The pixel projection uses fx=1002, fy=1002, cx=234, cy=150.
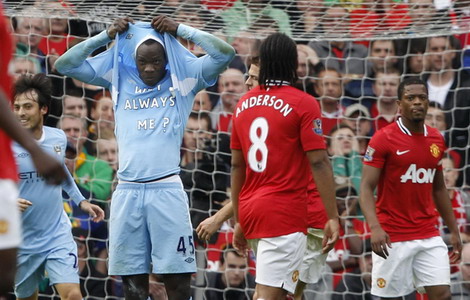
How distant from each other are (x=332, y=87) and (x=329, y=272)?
163cm

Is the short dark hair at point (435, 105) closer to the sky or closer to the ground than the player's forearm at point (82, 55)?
closer to the ground

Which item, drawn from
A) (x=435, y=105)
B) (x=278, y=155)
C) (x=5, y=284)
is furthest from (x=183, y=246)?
(x=435, y=105)

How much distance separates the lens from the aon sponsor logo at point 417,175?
6618 millimetres

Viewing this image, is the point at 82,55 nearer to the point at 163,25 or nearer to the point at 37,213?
the point at 163,25

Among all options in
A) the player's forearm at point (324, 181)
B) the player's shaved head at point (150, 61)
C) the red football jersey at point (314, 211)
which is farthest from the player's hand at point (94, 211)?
the player's forearm at point (324, 181)

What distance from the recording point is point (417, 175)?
663 cm

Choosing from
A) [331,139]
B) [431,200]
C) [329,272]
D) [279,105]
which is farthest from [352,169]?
[279,105]

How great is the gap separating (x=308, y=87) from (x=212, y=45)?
110 inches

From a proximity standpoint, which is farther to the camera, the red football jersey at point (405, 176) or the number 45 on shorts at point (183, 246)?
the red football jersey at point (405, 176)

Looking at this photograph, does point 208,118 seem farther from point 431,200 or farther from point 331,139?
point 431,200

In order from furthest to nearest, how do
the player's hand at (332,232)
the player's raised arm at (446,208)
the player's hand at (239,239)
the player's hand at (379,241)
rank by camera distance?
the player's raised arm at (446,208) < the player's hand at (379,241) < the player's hand at (239,239) < the player's hand at (332,232)

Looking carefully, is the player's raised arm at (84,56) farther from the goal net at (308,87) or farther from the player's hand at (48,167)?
the player's hand at (48,167)

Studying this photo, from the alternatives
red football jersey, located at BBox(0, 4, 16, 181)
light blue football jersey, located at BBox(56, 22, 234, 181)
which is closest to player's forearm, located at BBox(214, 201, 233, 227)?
light blue football jersey, located at BBox(56, 22, 234, 181)

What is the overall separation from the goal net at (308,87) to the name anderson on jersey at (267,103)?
2370 millimetres
